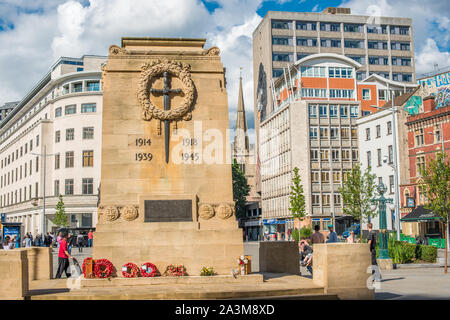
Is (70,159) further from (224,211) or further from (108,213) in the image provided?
(224,211)

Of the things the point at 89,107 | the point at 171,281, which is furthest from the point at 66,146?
the point at 171,281

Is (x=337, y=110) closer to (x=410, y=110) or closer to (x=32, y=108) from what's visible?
(x=410, y=110)

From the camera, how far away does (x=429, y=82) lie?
6438 centimetres

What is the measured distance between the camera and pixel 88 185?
7938 centimetres

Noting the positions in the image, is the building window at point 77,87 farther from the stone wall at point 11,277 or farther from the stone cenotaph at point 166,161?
the stone wall at point 11,277

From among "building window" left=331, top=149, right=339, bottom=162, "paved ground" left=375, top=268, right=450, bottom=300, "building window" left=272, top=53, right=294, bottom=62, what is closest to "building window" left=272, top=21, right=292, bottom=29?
"building window" left=272, top=53, right=294, bottom=62

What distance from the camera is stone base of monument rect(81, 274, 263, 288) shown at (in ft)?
51.0

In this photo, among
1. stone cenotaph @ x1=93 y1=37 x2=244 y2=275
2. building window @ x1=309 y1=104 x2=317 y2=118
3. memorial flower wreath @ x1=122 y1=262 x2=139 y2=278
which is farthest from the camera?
building window @ x1=309 y1=104 x2=317 y2=118

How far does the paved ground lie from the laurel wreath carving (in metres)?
8.49

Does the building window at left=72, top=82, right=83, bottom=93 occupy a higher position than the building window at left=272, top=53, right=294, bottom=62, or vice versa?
the building window at left=272, top=53, right=294, bottom=62

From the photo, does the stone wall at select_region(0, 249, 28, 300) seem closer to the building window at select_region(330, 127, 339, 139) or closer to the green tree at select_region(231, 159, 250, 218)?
the building window at select_region(330, 127, 339, 139)
